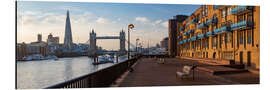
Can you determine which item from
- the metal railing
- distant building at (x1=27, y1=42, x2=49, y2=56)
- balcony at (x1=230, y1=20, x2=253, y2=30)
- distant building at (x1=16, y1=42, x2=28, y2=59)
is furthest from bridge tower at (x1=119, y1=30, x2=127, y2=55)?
the metal railing

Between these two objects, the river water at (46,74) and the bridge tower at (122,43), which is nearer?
the river water at (46,74)

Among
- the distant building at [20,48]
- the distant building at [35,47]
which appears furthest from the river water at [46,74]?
the distant building at [35,47]

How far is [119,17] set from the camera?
18531mm

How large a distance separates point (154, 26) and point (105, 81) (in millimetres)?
17802

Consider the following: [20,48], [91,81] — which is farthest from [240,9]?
[20,48]

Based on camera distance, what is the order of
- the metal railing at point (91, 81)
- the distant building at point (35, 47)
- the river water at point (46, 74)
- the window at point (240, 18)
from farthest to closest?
the distant building at point (35, 47), the river water at point (46, 74), the window at point (240, 18), the metal railing at point (91, 81)

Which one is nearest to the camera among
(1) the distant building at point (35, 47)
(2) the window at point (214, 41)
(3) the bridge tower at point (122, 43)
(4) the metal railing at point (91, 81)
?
(4) the metal railing at point (91, 81)

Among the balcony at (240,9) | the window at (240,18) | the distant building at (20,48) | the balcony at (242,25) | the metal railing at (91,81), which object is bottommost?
the metal railing at (91,81)

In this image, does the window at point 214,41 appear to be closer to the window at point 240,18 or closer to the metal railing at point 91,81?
the window at point 240,18

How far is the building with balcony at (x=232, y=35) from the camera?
22453 millimetres

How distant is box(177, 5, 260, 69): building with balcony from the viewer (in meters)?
22.5

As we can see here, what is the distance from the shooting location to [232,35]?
92.1 feet
